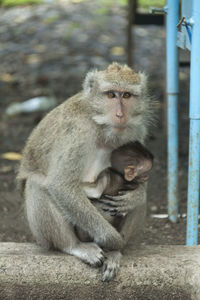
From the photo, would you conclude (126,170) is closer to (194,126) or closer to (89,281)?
(194,126)

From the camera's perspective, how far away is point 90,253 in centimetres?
427

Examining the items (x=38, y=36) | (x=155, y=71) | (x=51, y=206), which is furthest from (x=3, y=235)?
(x=38, y=36)

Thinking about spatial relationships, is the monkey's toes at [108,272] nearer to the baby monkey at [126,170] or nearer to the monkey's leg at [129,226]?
the monkey's leg at [129,226]

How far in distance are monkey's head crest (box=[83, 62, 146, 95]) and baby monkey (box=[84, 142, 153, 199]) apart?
21.9 inches

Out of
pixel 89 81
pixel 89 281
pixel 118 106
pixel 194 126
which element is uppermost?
pixel 89 81

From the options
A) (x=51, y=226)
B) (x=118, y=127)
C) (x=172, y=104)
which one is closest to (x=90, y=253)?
(x=51, y=226)

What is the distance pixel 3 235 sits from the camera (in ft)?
18.7

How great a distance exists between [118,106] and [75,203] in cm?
79

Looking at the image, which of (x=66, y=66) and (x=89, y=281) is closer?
(x=89, y=281)

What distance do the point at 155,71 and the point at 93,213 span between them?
7.29 m

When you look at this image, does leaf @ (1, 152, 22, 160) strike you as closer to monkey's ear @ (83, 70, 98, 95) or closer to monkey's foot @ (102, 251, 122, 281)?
monkey's ear @ (83, 70, 98, 95)

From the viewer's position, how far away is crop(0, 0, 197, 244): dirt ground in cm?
656

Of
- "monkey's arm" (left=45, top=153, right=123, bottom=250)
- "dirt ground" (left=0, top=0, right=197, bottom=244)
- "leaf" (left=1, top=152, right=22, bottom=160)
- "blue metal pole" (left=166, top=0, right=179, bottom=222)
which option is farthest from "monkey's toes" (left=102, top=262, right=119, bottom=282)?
"leaf" (left=1, top=152, right=22, bottom=160)

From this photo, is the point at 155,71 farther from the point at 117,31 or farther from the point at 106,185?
the point at 106,185
